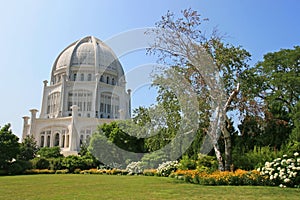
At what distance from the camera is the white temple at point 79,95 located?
4919 cm

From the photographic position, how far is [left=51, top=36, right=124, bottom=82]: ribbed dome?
58.1 metres

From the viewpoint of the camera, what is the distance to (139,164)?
21562 mm

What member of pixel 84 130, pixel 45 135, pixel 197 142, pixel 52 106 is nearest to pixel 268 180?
pixel 197 142

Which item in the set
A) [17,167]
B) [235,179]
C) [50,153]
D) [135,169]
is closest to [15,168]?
[17,167]

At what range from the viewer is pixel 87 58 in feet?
193

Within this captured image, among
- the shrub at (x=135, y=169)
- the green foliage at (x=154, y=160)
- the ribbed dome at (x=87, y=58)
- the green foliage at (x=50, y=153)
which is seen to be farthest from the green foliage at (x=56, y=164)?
the ribbed dome at (x=87, y=58)

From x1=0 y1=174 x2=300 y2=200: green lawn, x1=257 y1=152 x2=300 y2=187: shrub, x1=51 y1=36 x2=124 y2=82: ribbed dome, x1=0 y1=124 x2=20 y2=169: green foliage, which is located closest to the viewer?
x1=0 y1=174 x2=300 y2=200: green lawn

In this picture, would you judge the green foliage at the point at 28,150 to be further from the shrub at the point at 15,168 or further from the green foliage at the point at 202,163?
the green foliage at the point at 202,163

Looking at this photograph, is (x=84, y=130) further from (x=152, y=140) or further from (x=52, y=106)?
(x=152, y=140)

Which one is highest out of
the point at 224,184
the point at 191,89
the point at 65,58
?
the point at 65,58

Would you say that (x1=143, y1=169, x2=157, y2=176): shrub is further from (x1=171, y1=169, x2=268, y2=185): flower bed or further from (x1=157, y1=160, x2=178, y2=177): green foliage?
(x1=171, y1=169, x2=268, y2=185): flower bed

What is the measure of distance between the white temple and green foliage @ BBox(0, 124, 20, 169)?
2219 cm

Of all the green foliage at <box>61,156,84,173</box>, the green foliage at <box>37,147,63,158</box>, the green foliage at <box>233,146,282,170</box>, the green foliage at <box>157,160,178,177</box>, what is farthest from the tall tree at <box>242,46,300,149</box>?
the green foliage at <box>37,147,63,158</box>

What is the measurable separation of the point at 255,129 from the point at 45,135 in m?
41.1
